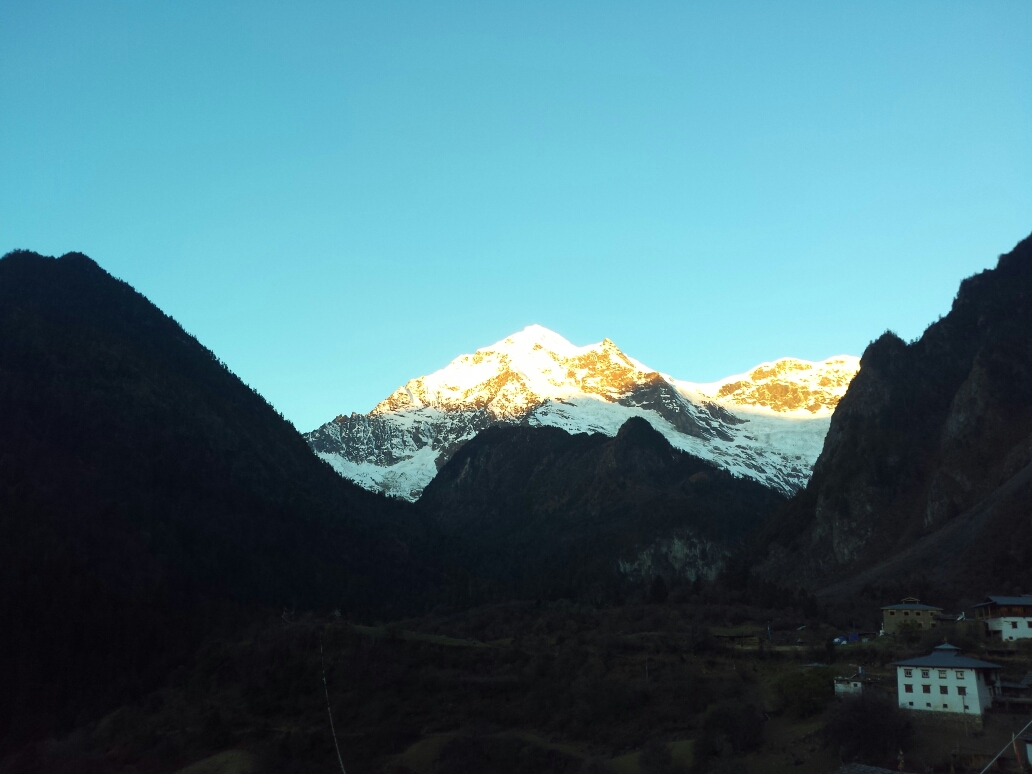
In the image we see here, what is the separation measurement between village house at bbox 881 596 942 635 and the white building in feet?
108

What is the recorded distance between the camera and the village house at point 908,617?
111 meters

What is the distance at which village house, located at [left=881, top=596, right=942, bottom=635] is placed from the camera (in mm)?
110662

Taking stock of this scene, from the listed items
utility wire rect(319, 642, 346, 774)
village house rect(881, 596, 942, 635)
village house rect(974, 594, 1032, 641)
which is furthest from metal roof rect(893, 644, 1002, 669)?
utility wire rect(319, 642, 346, 774)

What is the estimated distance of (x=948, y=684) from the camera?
7450 cm

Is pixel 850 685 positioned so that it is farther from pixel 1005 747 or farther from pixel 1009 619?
pixel 1009 619

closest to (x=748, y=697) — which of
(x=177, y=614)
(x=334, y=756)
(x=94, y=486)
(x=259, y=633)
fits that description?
(x=334, y=756)

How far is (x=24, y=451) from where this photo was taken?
164000mm

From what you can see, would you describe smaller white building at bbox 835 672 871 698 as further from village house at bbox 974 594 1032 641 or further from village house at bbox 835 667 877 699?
village house at bbox 974 594 1032 641

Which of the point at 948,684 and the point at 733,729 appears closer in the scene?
the point at 948,684

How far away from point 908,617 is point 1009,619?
16.2m

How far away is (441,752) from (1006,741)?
A: 41788mm

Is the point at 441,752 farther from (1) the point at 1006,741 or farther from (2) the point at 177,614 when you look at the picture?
(2) the point at 177,614

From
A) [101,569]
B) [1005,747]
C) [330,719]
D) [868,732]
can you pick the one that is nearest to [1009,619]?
[1005,747]

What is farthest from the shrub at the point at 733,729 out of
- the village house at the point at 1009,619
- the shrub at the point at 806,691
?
the village house at the point at 1009,619
